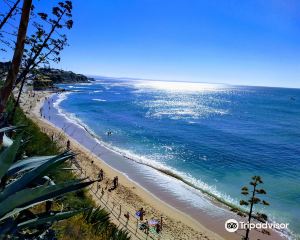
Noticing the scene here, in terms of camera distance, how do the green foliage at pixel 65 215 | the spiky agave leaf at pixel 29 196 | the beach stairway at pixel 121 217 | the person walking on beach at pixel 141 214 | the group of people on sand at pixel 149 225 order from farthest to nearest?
the person walking on beach at pixel 141 214 → the group of people on sand at pixel 149 225 → the beach stairway at pixel 121 217 → the green foliage at pixel 65 215 → the spiky agave leaf at pixel 29 196

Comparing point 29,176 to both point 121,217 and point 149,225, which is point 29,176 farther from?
point 121,217

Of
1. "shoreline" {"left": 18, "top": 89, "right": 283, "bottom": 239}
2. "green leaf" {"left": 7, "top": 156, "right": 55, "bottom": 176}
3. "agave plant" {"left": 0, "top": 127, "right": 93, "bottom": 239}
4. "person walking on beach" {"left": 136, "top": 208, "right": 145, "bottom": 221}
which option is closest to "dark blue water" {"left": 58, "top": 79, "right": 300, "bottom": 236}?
"shoreline" {"left": 18, "top": 89, "right": 283, "bottom": 239}

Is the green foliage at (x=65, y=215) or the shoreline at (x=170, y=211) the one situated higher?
the green foliage at (x=65, y=215)

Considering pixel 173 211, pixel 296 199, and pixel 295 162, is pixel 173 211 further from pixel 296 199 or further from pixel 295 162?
pixel 295 162

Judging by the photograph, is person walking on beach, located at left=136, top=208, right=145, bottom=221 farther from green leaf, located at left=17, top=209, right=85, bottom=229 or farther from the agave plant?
green leaf, located at left=17, top=209, right=85, bottom=229

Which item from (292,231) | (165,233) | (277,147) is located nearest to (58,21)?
(165,233)

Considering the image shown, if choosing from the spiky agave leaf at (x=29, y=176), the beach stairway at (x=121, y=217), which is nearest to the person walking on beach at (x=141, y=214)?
the beach stairway at (x=121, y=217)

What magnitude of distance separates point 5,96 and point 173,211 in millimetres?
18846

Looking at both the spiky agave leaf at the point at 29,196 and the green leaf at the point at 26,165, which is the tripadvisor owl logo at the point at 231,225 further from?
the spiky agave leaf at the point at 29,196

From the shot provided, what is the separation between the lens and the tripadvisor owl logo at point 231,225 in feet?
63.2

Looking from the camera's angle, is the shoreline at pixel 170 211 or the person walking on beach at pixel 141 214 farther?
the person walking on beach at pixel 141 214

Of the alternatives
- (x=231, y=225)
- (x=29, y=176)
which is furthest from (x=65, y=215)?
(x=231, y=225)

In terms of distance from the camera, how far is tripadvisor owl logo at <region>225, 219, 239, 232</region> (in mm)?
19266

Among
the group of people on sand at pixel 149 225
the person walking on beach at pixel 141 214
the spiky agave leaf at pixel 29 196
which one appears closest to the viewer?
the spiky agave leaf at pixel 29 196
